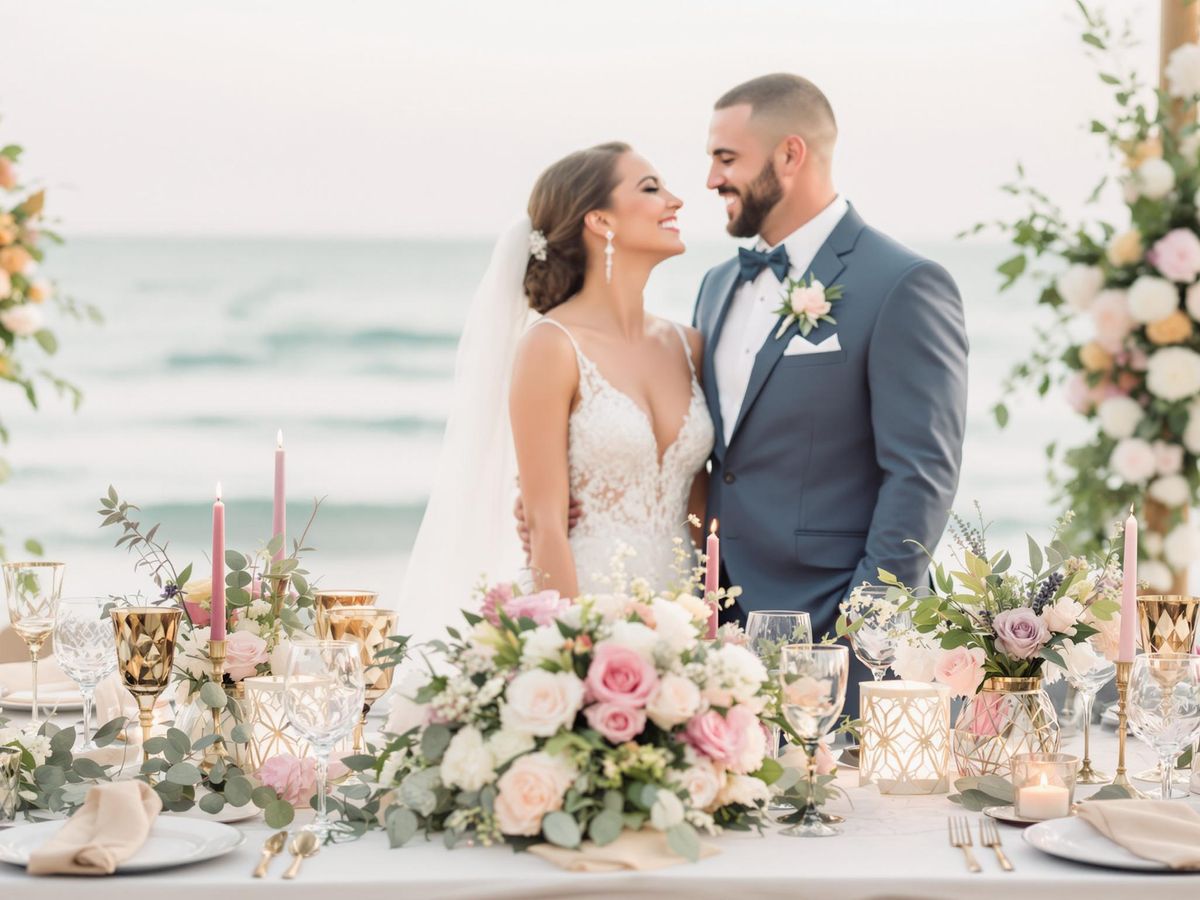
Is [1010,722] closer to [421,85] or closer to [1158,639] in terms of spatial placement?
[1158,639]

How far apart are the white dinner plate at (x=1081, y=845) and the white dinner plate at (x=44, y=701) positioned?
63.8 inches

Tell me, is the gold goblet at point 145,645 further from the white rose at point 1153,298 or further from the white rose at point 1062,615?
the white rose at point 1153,298

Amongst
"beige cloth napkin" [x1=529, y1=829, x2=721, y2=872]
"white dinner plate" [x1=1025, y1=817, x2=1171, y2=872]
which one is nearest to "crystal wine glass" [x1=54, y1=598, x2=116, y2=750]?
"beige cloth napkin" [x1=529, y1=829, x2=721, y2=872]

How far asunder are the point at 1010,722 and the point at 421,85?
1162 centimetres

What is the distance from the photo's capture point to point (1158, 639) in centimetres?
219

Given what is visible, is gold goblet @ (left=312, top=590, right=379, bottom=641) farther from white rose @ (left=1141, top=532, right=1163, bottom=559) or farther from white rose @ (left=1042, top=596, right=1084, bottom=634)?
white rose @ (left=1141, top=532, right=1163, bottom=559)

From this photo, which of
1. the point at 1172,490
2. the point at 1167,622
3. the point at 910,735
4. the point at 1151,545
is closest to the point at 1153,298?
the point at 1172,490

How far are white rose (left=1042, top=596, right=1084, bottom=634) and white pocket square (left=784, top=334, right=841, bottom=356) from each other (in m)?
1.33

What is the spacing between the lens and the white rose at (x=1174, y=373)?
4.23 metres

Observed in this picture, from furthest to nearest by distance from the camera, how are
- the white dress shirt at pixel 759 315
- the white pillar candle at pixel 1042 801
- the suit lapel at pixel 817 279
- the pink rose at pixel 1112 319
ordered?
the pink rose at pixel 1112 319, the white dress shirt at pixel 759 315, the suit lapel at pixel 817 279, the white pillar candle at pixel 1042 801

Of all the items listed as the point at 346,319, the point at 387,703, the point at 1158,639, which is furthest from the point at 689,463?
the point at 346,319

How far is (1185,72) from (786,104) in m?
1.36

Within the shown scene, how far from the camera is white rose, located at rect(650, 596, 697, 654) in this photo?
5.26 ft

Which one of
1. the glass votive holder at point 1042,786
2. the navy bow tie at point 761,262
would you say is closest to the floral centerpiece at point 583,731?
the glass votive holder at point 1042,786
